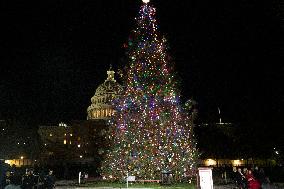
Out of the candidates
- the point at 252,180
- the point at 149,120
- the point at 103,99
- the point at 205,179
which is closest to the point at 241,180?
the point at 252,180

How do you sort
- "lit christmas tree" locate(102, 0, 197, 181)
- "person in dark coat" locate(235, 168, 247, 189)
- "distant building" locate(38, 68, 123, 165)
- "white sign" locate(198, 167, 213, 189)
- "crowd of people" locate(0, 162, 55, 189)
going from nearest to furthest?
1. "white sign" locate(198, 167, 213, 189)
2. "crowd of people" locate(0, 162, 55, 189)
3. "person in dark coat" locate(235, 168, 247, 189)
4. "lit christmas tree" locate(102, 0, 197, 181)
5. "distant building" locate(38, 68, 123, 165)

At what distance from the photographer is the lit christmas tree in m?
28.1

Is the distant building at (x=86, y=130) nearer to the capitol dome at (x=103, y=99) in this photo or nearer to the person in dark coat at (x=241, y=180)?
the capitol dome at (x=103, y=99)

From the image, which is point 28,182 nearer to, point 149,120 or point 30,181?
point 30,181

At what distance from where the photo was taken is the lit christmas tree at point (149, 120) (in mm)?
28078

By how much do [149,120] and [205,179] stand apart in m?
17.8

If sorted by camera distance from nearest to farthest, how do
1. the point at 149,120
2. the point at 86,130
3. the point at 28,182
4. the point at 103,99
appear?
the point at 28,182 → the point at 149,120 → the point at 86,130 → the point at 103,99

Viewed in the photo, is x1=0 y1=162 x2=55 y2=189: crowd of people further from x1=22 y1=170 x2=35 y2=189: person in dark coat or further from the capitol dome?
the capitol dome

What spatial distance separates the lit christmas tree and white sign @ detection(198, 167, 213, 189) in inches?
669

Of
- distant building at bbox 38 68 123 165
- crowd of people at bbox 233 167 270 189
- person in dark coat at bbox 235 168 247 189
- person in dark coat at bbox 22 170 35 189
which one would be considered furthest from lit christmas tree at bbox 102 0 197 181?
distant building at bbox 38 68 123 165

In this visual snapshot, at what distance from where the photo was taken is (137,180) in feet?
94.3

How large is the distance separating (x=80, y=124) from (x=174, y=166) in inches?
3844

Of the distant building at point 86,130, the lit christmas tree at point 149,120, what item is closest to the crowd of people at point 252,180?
the lit christmas tree at point 149,120

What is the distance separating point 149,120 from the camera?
2867cm
